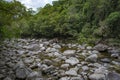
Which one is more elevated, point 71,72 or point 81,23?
point 81,23

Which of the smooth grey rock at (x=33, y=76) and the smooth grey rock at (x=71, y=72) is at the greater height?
the smooth grey rock at (x=33, y=76)

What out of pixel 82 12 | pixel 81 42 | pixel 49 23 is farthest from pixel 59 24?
pixel 81 42

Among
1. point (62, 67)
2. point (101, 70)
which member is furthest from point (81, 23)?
point (101, 70)

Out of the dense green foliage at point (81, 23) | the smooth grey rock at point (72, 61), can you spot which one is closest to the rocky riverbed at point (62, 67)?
the smooth grey rock at point (72, 61)

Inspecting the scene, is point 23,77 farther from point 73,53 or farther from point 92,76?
point 73,53

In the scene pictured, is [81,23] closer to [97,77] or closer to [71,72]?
[71,72]

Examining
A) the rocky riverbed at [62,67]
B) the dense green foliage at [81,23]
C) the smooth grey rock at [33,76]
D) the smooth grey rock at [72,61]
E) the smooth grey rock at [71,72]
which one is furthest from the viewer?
the dense green foliage at [81,23]

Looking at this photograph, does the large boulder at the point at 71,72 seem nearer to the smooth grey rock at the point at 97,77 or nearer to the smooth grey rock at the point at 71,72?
the smooth grey rock at the point at 71,72

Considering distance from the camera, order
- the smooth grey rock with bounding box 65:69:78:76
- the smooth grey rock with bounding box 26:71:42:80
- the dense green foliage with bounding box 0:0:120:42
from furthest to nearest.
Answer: the dense green foliage with bounding box 0:0:120:42 → the smooth grey rock with bounding box 65:69:78:76 → the smooth grey rock with bounding box 26:71:42:80

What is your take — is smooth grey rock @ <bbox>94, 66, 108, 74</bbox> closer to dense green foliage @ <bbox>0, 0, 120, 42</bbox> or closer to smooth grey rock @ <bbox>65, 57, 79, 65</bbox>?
smooth grey rock @ <bbox>65, 57, 79, 65</bbox>

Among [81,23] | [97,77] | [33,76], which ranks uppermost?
[81,23]

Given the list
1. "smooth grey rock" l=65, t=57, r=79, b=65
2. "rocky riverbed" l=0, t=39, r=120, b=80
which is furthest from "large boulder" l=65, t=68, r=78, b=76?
"smooth grey rock" l=65, t=57, r=79, b=65

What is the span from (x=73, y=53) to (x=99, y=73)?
3.31 m

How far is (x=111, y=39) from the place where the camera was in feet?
37.0
